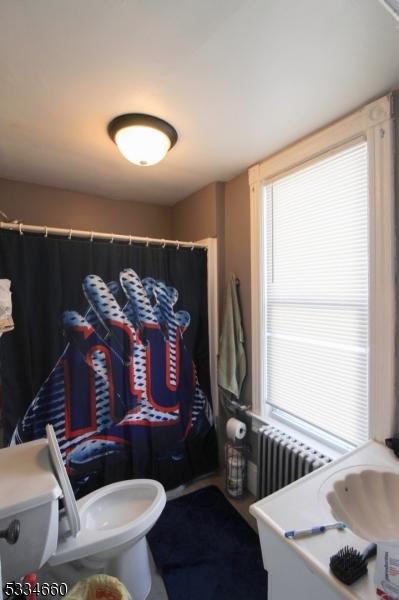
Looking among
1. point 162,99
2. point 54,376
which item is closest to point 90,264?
point 54,376

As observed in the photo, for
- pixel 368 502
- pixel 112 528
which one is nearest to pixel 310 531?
pixel 368 502

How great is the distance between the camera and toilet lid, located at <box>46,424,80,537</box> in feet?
3.53

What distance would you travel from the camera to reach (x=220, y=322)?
2.18m

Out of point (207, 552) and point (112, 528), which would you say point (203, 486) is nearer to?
point (207, 552)

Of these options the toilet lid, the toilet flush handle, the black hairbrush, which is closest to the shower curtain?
the toilet lid

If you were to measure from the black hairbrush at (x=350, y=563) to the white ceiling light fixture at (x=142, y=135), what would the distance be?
5.60 feet

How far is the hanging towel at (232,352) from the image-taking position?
198cm

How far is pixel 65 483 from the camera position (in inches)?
42.4

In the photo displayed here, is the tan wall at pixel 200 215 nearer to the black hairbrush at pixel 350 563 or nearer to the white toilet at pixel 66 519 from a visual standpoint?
the white toilet at pixel 66 519

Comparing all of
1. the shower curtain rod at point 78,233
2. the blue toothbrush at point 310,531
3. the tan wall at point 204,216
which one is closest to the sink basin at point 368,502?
the blue toothbrush at point 310,531

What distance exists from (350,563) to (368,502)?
1.45 ft

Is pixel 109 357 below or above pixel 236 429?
above

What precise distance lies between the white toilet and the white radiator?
635mm

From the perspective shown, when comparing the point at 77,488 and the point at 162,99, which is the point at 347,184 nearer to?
the point at 162,99
